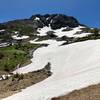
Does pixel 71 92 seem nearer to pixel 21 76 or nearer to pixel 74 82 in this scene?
pixel 74 82

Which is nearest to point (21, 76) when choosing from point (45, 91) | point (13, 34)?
point (45, 91)

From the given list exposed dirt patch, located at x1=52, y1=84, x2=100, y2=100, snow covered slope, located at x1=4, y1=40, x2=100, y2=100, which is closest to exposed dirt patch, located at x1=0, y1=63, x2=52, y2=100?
snow covered slope, located at x1=4, y1=40, x2=100, y2=100

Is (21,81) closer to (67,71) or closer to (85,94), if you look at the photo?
(67,71)

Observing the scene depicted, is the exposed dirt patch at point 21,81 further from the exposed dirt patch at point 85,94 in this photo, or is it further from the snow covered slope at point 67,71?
the exposed dirt patch at point 85,94

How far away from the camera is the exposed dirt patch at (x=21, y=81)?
31005 mm

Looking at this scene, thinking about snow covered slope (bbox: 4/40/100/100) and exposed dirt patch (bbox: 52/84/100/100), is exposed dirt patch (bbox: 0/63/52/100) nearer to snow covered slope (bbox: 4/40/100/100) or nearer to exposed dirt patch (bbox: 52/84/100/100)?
snow covered slope (bbox: 4/40/100/100)

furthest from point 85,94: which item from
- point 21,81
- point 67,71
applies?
point 21,81

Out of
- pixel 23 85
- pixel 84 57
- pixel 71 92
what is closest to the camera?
pixel 71 92

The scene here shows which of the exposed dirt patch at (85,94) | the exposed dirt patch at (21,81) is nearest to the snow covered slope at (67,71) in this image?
the exposed dirt patch at (85,94)

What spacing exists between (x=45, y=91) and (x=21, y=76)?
11.5 metres

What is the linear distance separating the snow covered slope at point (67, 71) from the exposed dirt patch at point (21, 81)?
1080 millimetres

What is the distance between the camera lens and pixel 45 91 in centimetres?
2375

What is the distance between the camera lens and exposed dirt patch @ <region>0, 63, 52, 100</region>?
31.0 metres

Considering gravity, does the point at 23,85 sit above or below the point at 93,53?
below
